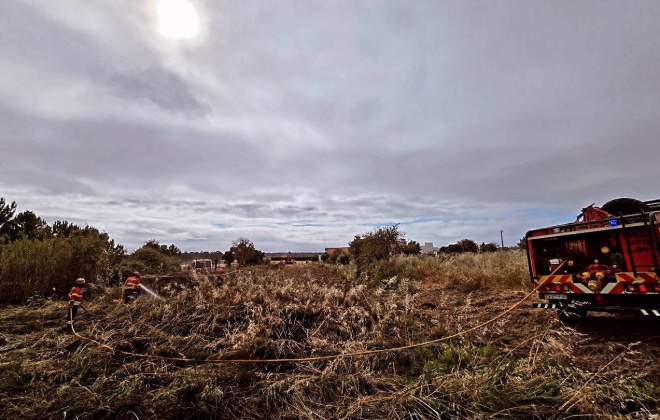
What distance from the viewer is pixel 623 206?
6.49m

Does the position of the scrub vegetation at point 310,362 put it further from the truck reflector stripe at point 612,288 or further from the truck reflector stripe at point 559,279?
the truck reflector stripe at point 559,279

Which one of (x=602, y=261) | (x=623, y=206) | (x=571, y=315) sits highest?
(x=623, y=206)

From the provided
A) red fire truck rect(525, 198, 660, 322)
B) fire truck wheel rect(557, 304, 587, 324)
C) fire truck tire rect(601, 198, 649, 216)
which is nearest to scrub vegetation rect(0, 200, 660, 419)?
fire truck wheel rect(557, 304, 587, 324)

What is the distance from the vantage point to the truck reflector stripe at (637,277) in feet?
15.5

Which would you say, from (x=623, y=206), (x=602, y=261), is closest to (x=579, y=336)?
(x=602, y=261)

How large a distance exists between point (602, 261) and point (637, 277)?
2.81 feet

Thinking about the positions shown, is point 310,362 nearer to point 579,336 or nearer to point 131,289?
point 579,336

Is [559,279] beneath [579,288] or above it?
above

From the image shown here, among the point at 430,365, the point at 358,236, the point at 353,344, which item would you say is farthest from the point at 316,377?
the point at 358,236

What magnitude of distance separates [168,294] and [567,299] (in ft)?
26.5

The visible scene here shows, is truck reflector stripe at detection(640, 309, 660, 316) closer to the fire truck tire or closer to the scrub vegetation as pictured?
the scrub vegetation

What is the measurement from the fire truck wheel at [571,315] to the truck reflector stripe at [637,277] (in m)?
1.05

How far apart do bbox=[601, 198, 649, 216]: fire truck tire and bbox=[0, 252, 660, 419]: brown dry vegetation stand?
2038 mm

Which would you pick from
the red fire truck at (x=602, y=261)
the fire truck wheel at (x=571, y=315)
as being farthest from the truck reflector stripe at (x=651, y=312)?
the fire truck wheel at (x=571, y=315)
